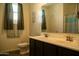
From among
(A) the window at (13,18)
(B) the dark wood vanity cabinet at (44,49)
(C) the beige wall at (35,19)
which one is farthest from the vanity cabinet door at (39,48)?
(A) the window at (13,18)

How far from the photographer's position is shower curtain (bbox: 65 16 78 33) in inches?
79.8

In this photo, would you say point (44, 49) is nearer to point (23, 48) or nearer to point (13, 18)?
point (23, 48)

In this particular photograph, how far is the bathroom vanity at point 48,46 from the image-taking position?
1.88 metres

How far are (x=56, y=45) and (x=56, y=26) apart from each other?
13.1 inches

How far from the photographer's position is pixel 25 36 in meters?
2.02

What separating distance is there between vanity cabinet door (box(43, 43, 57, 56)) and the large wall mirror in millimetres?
242

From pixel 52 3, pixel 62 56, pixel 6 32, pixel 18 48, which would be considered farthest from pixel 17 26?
pixel 62 56

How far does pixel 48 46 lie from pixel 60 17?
0.47 meters

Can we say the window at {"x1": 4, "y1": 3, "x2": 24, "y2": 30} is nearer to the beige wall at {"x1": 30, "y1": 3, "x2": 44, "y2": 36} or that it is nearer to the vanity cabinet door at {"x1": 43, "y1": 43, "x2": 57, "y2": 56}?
the beige wall at {"x1": 30, "y1": 3, "x2": 44, "y2": 36}

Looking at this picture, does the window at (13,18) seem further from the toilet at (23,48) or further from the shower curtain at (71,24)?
the shower curtain at (71,24)

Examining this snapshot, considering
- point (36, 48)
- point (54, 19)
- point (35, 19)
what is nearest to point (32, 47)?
point (36, 48)

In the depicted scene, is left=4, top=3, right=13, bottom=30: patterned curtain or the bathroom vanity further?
left=4, top=3, right=13, bottom=30: patterned curtain

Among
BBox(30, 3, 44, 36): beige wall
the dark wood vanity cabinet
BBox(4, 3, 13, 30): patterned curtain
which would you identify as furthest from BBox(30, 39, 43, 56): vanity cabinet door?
BBox(4, 3, 13, 30): patterned curtain

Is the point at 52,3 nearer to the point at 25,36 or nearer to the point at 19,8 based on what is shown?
the point at 19,8
